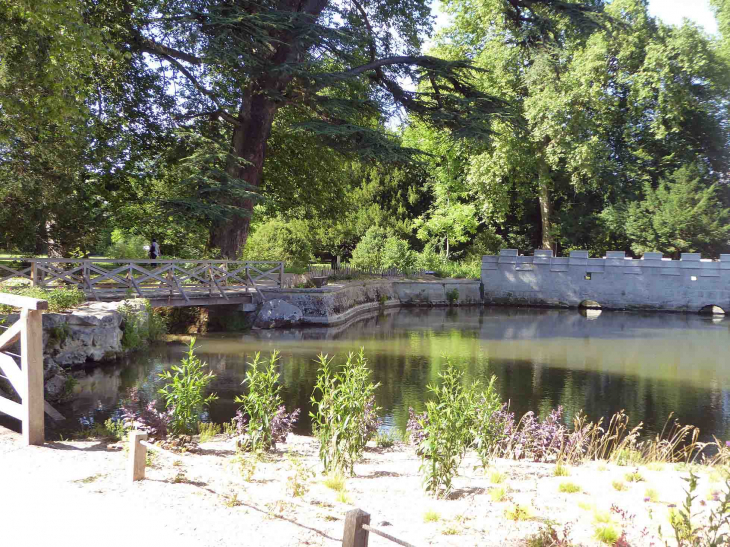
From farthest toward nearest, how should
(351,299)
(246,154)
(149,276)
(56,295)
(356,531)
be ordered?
(351,299) < (246,154) < (149,276) < (56,295) < (356,531)

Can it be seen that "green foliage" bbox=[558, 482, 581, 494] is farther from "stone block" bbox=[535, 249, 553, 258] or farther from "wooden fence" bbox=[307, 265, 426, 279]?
"stone block" bbox=[535, 249, 553, 258]

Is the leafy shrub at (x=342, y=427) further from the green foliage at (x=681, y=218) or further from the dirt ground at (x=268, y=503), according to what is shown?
the green foliage at (x=681, y=218)

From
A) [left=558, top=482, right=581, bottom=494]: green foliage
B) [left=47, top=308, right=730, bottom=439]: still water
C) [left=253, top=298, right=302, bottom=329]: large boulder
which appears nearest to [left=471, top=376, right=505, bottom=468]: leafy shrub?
[left=558, top=482, right=581, bottom=494]: green foliage

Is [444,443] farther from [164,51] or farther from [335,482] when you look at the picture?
[164,51]

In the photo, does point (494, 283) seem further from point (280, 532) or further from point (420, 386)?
point (280, 532)

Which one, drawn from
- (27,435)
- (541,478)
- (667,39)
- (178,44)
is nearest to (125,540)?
(27,435)

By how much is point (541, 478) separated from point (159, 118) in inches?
601

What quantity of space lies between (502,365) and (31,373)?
9406 millimetres

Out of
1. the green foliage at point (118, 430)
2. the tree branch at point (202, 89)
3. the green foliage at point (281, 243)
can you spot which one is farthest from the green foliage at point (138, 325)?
the green foliage at point (281, 243)

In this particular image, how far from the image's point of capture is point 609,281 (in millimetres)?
26328

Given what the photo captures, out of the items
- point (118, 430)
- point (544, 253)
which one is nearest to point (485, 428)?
point (118, 430)

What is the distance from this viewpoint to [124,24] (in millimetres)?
14156

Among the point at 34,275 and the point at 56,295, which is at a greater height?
the point at 34,275

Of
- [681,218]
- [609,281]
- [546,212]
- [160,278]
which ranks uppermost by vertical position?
[546,212]
